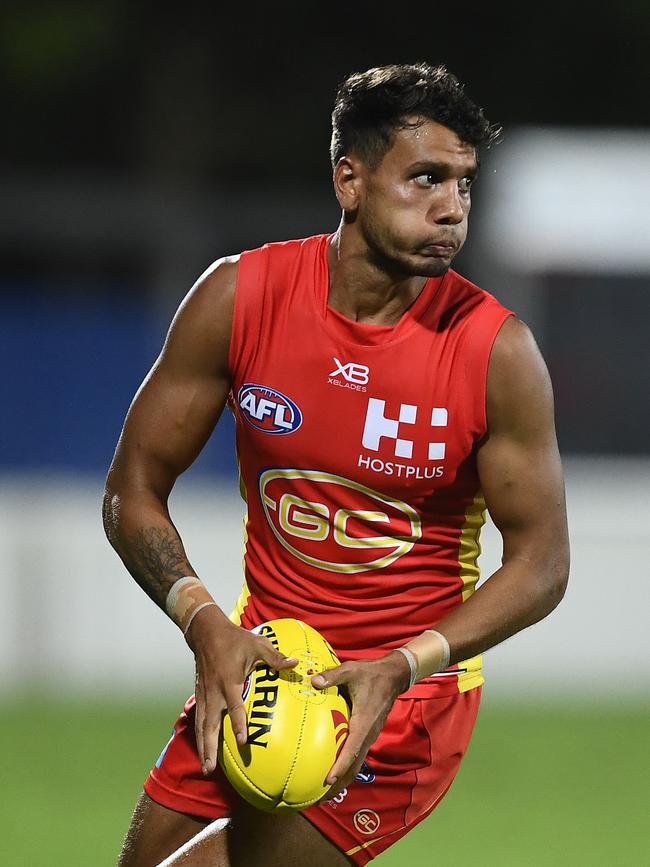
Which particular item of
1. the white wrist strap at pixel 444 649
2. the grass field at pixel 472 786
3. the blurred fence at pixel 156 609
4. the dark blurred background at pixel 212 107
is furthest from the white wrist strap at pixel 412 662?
the dark blurred background at pixel 212 107

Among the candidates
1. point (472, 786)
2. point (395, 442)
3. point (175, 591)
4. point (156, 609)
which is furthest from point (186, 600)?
point (156, 609)

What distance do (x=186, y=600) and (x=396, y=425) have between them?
721 mm

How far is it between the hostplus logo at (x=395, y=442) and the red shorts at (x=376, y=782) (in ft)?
2.16

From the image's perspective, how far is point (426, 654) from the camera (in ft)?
12.6

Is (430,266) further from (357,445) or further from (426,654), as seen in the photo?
(426,654)

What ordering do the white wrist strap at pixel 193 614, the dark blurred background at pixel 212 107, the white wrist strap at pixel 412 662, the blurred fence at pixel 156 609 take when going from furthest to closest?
the dark blurred background at pixel 212 107 → the blurred fence at pixel 156 609 → the white wrist strap at pixel 193 614 → the white wrist strap at pixel 412 662

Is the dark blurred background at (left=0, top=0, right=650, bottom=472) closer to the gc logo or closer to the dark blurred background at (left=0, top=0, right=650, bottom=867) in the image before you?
the dark blurred background at (left=0, top=0, right=650, bottom=867)

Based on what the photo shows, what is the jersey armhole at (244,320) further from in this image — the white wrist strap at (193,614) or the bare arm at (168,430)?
the white wrist strap at (193,614)

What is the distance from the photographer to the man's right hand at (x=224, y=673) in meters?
3.70

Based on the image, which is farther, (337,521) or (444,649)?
(337,521)

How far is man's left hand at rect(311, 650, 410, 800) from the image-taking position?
365 centimetres

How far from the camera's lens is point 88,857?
693cm

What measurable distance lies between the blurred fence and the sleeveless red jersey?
615 cm

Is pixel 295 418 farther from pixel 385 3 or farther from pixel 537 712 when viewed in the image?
A: pixel 385 3
